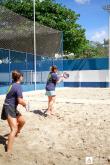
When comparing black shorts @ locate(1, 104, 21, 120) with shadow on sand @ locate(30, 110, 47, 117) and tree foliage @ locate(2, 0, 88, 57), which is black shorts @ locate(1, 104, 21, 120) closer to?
shadow on sand @ locate(30, 110, 47, 117)

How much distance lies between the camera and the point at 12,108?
8594 mm

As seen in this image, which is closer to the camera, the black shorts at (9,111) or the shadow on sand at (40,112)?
the black shorts at (9,111)

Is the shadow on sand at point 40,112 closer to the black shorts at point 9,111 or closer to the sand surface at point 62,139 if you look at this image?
the sand surface at point 62,139

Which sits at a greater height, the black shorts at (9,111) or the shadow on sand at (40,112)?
the black shorts at (9,111)

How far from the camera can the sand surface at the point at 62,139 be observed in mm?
8445

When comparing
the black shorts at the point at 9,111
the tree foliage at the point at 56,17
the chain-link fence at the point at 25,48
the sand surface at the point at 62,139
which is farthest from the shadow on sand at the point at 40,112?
the tree foliage at the point at 56,17

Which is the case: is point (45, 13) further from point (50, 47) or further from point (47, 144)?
point (47, 144)

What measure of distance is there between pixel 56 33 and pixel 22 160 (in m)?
20.6

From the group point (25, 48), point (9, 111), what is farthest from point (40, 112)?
point (25, 48)

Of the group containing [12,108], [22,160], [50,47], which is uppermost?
[50,47]

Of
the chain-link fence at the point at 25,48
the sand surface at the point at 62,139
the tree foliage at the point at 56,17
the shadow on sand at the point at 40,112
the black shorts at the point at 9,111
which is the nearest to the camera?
the sand surface at the point at 62,139

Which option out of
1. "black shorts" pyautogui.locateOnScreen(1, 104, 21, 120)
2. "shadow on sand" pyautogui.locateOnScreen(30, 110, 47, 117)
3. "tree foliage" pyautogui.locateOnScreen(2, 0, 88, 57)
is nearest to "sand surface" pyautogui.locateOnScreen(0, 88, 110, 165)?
"shadow on sand" pyautogui.locateOnScreen(30, 110, 47, 117)

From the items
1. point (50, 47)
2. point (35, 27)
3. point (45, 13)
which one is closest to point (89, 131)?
point (35, 27)

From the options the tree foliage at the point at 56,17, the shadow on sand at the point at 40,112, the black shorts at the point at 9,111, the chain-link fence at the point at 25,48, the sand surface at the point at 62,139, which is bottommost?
the sand surface at the point at 62,139
